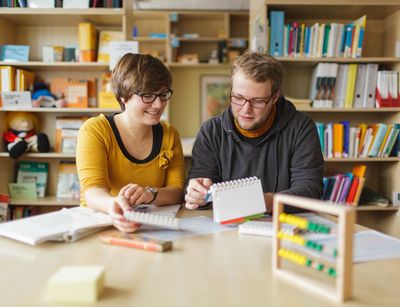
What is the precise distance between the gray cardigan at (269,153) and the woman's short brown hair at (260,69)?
0.57ft

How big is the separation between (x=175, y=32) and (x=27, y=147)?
3.52m

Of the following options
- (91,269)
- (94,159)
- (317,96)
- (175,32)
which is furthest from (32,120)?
(175,32)

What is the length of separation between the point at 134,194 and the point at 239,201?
1.20ft

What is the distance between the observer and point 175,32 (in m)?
6.04

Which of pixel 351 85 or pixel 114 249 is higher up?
pixel 351 85

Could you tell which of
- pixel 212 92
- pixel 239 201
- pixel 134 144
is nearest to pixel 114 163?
pixel 134 144

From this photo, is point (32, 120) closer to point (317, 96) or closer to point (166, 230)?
point (317, 96)

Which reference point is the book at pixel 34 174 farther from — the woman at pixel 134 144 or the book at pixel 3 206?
the woman at pixel 134 144

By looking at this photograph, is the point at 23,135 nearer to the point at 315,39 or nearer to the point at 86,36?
the point at 86,36

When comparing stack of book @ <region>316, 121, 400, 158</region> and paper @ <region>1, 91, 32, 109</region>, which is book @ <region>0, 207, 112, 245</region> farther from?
stack of book @ <region>316, 121, 400, 158</region>

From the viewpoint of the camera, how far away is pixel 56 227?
1127 millimetres

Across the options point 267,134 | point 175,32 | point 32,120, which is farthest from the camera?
point 175,32

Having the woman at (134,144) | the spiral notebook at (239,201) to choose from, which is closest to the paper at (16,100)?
the woman at (134,144)

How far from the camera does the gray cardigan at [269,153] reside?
1.63 m
